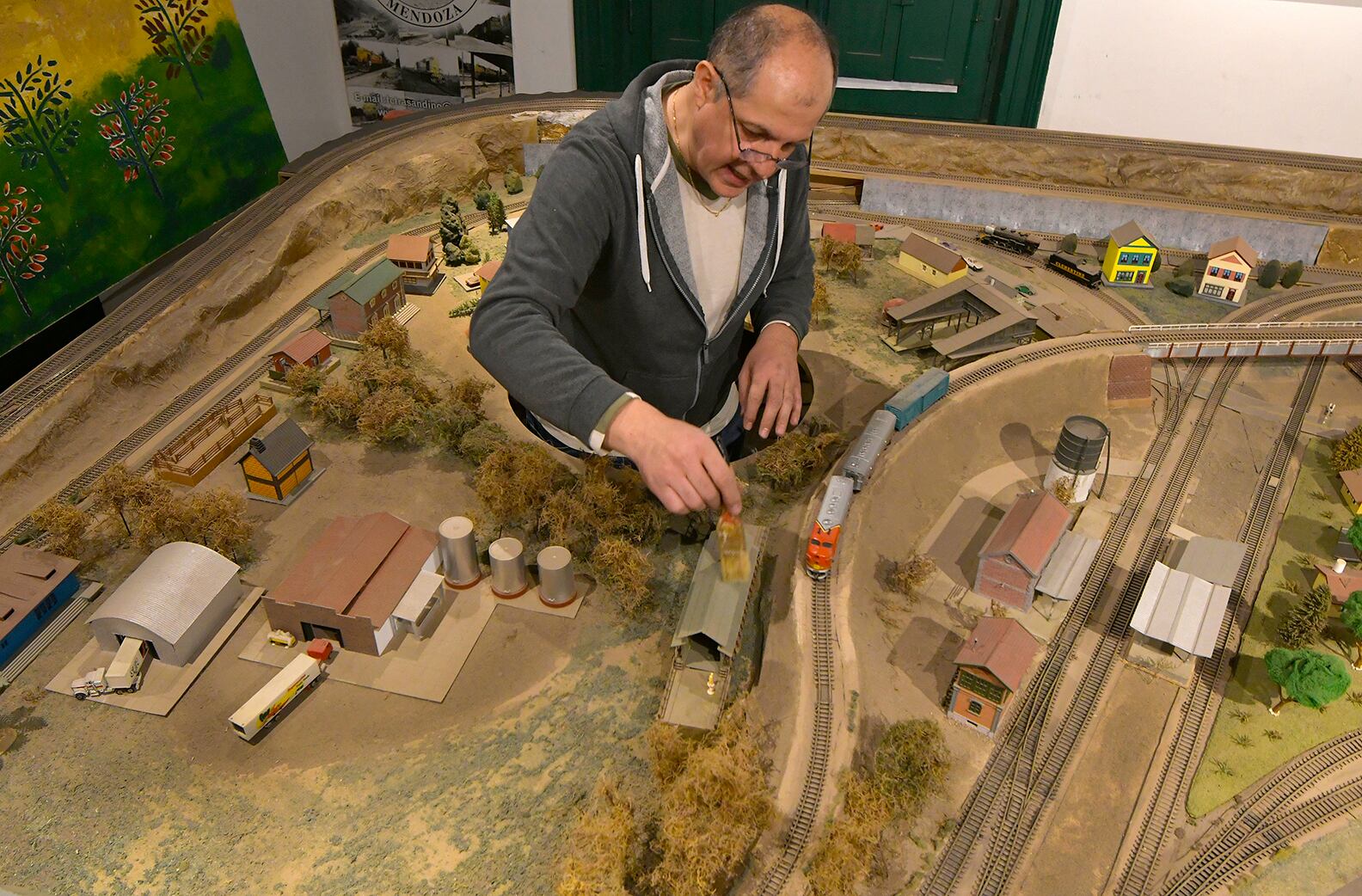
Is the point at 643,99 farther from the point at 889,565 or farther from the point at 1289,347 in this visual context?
the point at 1289,347

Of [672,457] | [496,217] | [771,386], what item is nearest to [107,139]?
[496,217]

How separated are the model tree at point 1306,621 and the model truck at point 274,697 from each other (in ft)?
31.6

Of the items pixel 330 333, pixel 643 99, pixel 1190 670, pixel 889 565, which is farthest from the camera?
pixel 330 333

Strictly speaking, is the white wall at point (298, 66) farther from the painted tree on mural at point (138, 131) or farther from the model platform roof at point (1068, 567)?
the model platform roof at point (1068, 567)

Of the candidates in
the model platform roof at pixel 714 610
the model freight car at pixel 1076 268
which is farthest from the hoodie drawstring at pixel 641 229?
the model freight car at pixel 1076 268

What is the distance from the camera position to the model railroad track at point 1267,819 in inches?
316

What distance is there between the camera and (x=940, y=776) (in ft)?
26.4

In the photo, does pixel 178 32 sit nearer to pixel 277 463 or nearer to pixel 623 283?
pixel 277 463

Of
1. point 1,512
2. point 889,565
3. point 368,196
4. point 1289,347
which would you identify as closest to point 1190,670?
point 889,565

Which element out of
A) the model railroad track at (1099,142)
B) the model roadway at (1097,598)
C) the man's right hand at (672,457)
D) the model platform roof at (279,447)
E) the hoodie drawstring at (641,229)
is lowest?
the model roadway at (1097,598)

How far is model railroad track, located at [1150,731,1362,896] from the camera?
802 cm

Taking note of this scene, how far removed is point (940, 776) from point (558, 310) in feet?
19.5

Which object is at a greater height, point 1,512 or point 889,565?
point 1,512

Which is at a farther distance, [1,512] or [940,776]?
[1,512]
